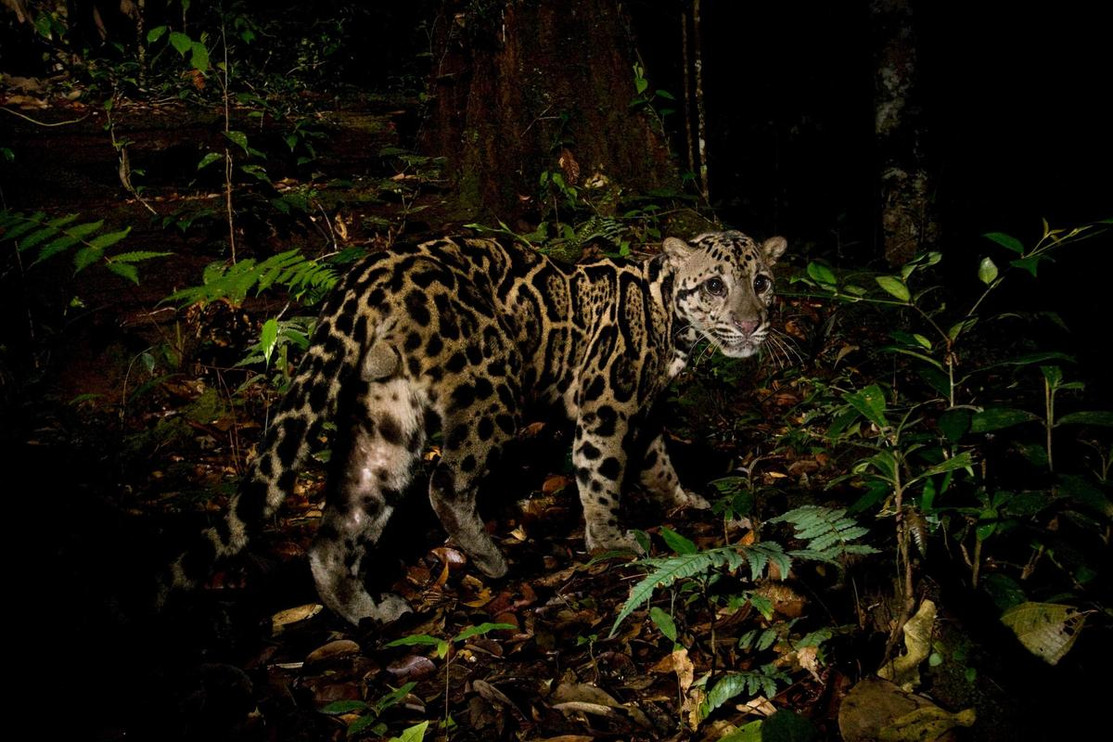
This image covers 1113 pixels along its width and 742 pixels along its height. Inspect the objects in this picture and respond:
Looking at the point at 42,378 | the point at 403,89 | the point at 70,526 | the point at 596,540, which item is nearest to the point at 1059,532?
the point at 596,540

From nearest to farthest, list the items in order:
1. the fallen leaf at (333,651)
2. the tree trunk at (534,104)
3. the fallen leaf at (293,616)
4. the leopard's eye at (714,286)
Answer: the fallen leaf at (333,651), the fallen leaf at (293,616), the leopard's eye at (714,286), the tree trunk at (534,104)

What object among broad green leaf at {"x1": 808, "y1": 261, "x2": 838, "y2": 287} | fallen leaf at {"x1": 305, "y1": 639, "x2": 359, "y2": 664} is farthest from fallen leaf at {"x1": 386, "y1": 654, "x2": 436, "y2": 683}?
broad green leaf at {"x1": 808, "y1": 261, "x2": 838, "y2": 287}

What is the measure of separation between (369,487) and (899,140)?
236 inches

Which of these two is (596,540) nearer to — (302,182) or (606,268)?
(606,268)

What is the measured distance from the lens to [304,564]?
13.7ft

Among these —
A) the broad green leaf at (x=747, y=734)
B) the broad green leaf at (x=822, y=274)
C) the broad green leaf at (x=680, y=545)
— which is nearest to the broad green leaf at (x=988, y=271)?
the broad green leaf at (x=822, y=274)

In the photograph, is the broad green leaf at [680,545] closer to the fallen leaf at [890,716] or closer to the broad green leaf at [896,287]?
the fallen leaf at [890,716]

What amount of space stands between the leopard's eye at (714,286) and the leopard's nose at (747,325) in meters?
0.23

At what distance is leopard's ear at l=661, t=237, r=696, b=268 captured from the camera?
4570 millimetres

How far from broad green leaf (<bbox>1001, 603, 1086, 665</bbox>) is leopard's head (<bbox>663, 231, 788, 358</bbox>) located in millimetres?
2389

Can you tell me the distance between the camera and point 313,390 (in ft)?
11.7

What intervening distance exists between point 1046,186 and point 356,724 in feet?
41.0

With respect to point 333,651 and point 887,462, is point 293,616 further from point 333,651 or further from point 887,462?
point 887,462

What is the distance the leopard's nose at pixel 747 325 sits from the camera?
435cm
